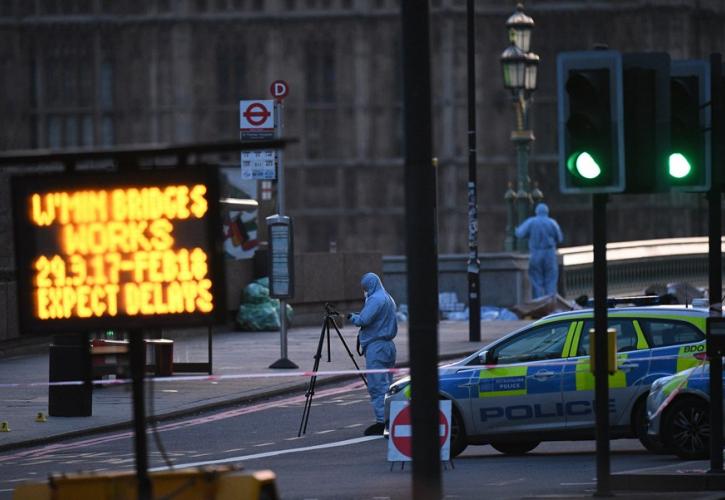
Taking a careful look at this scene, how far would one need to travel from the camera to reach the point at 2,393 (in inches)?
1021

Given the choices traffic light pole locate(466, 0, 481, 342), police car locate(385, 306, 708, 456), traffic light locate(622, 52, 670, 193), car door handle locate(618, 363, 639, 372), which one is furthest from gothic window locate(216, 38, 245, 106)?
traffic light locate(622, 52, 670, 193)

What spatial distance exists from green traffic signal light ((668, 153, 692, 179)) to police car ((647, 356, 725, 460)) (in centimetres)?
354

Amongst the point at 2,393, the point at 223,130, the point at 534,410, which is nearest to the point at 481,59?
the point at 223,130

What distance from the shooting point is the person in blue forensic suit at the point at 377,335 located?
2097cm

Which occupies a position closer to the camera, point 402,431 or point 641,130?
point 641,130

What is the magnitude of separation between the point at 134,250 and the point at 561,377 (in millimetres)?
8713

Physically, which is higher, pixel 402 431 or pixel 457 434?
pixel 402 431

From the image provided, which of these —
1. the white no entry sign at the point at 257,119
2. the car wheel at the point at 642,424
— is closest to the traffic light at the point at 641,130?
the car wheel at the point at 642,424

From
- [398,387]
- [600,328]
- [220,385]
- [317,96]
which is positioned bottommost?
[220,385]

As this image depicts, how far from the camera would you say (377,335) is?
21.2m

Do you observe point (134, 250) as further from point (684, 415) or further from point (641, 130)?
point (684, 415)

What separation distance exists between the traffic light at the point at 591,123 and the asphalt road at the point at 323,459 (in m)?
2.42

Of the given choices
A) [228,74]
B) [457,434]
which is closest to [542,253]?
[457,434]

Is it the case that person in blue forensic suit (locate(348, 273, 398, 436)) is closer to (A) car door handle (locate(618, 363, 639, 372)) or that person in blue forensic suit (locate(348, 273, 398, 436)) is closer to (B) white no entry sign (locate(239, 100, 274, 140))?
(A) car door handle (locate(618, 363, 639, 372))
